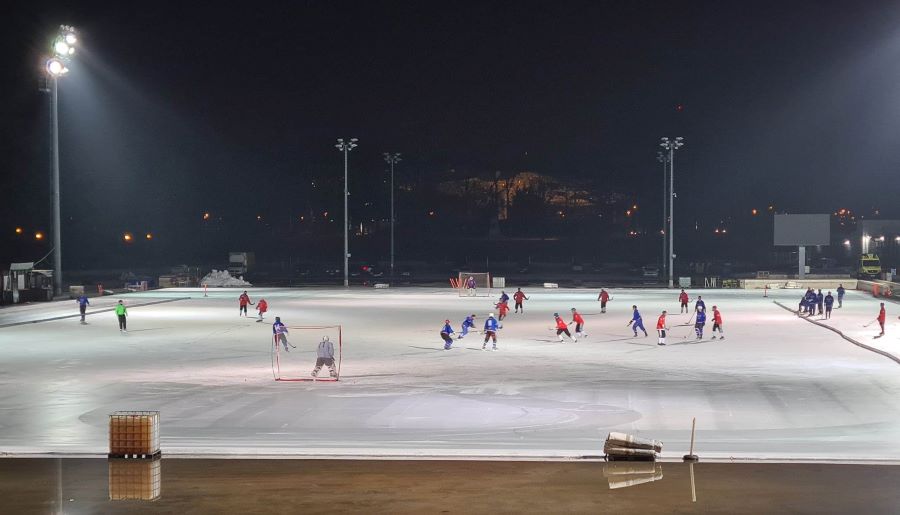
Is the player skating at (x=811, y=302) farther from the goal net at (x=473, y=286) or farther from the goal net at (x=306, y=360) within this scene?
the goal net at (x=473, y=286)

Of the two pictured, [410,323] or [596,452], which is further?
[410,323]

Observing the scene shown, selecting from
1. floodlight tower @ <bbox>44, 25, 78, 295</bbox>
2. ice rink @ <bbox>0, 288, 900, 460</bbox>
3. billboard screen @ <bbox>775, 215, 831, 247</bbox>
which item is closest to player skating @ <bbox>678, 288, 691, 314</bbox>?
ice rink @ <bbox>0, 288, 900, 460</bbox>

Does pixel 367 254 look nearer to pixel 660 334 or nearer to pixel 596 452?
pixel 660 334

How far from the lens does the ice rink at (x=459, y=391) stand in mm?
17078

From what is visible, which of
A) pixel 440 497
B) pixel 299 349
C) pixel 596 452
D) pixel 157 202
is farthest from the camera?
pixel 157 202

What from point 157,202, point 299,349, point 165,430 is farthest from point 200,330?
point 157,202

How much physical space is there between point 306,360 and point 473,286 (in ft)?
143

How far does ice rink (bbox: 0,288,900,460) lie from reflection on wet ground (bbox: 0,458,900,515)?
41.6 inches

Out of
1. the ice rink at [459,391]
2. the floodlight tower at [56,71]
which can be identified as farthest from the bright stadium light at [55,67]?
the ice rink at [459,391]

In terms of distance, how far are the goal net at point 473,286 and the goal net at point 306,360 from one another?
34761 millimetres

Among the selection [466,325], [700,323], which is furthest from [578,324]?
[700,323]

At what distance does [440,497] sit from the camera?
40.8ft

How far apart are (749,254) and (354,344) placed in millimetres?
125982

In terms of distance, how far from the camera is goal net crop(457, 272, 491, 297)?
242ft
